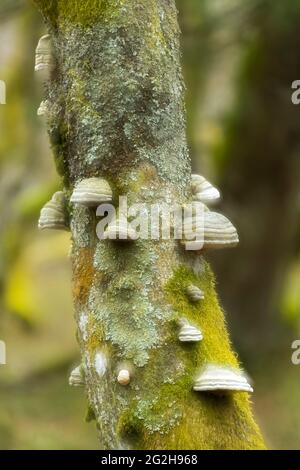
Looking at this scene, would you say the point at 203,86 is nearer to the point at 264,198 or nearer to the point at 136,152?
the point at 264,198

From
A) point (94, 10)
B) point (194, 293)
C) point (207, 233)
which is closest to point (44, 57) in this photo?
point (94, 10)

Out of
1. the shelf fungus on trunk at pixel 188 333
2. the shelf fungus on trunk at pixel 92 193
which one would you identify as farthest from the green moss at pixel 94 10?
the shelf fungus on trunk at pixel 188 333

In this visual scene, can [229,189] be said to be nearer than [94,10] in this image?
No

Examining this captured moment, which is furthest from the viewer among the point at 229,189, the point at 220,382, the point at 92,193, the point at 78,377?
the point at 229,189

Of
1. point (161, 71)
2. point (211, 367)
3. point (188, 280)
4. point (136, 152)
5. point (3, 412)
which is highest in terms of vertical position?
point (161, 71)

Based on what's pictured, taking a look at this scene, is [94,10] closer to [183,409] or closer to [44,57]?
[44,57]
